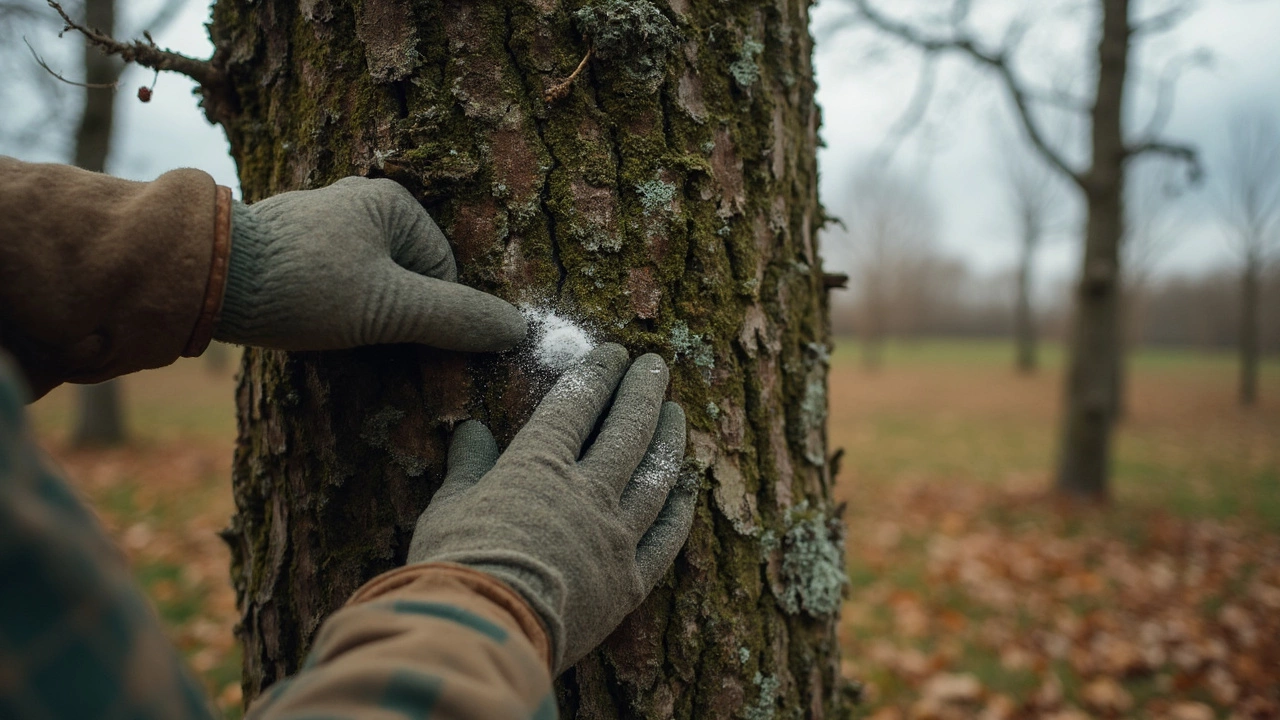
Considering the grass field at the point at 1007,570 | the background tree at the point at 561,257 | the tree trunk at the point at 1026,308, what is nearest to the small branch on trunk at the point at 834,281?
the background tree at the point at 561,257

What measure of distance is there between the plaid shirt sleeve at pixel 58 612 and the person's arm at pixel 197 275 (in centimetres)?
53

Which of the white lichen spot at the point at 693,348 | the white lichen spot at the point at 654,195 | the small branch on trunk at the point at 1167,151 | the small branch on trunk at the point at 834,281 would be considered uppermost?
the small branch on trunk at the point at 1167,151

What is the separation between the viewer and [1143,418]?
13.2 metres

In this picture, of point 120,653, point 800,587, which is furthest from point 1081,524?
point 120,653

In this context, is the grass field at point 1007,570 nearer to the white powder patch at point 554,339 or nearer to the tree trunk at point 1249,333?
the white powder patch at point 554,339

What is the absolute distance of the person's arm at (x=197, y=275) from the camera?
94 centimetres

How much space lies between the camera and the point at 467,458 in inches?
44.6

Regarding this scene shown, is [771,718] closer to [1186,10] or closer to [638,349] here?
[638,349]

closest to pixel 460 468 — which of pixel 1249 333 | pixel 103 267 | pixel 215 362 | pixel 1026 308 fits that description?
pixel 103 267

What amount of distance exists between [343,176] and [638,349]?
665 millimetres

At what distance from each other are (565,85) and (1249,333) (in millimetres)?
21015

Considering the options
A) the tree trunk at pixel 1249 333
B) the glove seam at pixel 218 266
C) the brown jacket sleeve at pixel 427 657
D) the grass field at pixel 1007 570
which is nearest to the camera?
the brown jacket sleeve at pixel 427 657

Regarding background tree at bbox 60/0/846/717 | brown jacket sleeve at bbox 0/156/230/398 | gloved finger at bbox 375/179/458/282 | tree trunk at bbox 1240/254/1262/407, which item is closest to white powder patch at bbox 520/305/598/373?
background tree at bbox 60/0/846/717

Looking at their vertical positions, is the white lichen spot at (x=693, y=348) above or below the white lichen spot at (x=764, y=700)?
above
